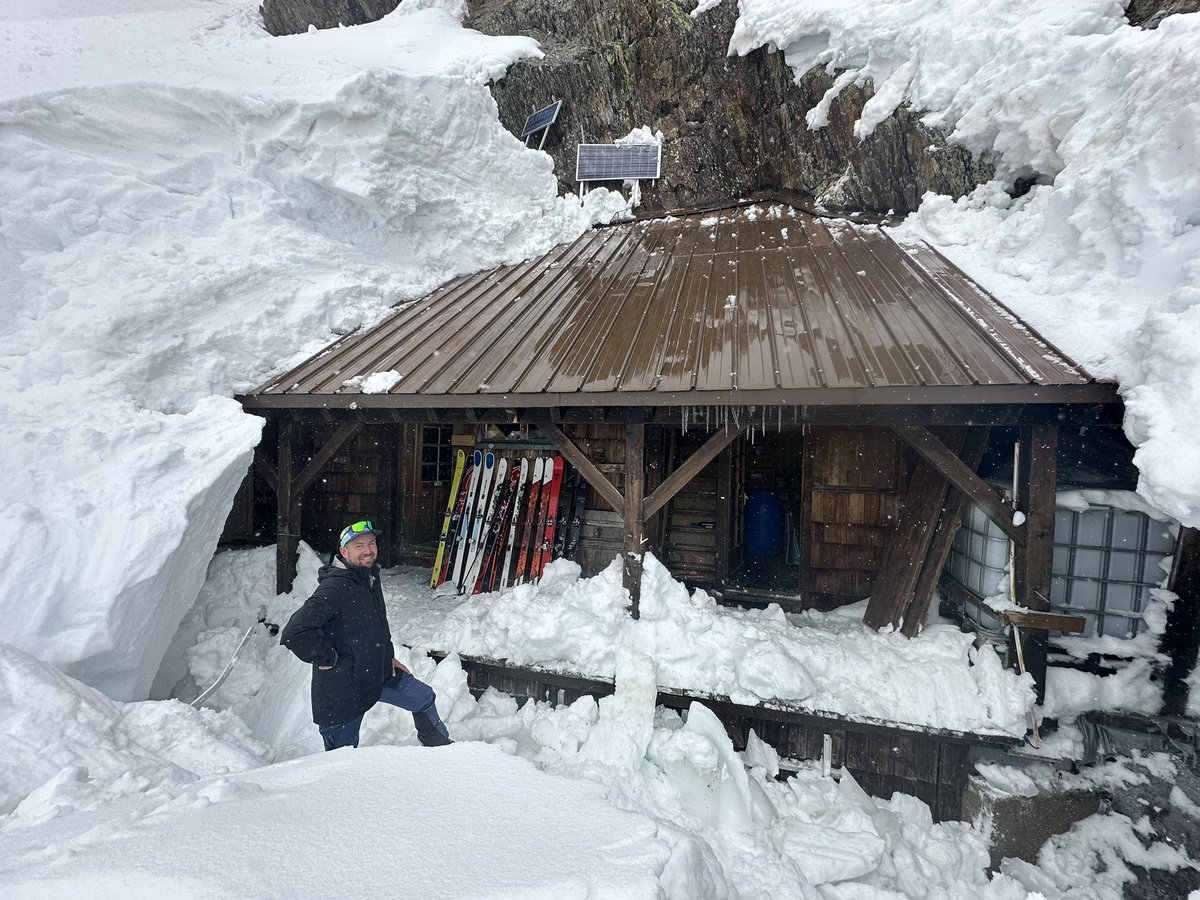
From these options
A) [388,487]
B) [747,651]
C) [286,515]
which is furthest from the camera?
[388,487]

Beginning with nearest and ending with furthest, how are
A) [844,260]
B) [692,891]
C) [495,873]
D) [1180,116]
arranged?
[495,873]
[692,891]
[1180,116]
[844,260]

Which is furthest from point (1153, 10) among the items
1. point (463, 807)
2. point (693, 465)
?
point (463, 807)

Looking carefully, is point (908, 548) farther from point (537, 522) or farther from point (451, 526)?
point (451, 526)

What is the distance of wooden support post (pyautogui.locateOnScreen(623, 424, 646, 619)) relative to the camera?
4.59 m

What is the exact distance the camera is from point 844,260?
18.7 ft

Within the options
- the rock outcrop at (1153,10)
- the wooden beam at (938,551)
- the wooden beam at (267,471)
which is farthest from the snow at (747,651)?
the rock outcrop at (1153,10)

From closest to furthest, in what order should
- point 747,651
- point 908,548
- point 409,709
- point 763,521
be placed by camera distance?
point 409,709
point 747,651
point 908,548
point 763,521

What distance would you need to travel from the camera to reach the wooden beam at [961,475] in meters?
3.94

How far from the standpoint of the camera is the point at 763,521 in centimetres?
709

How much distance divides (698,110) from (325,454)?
742 cm

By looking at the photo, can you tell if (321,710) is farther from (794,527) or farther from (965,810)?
(794,527)

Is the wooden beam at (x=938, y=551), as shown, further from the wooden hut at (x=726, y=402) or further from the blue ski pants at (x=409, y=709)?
the blue ski pants at (x=409, y=709)

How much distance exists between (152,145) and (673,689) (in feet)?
A: 25.5

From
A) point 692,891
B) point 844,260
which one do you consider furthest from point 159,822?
point 844,260
